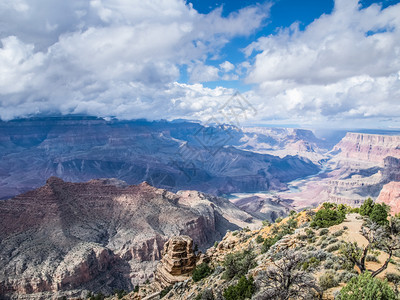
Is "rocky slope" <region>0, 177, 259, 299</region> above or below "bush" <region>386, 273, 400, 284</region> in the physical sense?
below

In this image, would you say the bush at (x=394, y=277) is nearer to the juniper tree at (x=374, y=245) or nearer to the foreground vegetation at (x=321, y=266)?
the foreground vegetation at (x=321, y=266)

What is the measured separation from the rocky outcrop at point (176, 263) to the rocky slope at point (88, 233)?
34.3 m

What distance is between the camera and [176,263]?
3372cm

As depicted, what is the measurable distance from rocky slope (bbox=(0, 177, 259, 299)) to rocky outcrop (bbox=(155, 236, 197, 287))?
34.3 meters

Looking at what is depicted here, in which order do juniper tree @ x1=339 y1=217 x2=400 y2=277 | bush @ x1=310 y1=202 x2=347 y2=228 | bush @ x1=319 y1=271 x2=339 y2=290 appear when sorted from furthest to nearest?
bush @ x1=310 y1=202 x2=347 y2=228, juniper tree @ x1=339 y1=217 x2=400 y2=277, bush @ x1=319 y1=271 x2=339 y2=290

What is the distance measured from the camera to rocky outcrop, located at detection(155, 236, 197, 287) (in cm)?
3338

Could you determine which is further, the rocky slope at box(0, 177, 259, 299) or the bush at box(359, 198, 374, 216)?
the rocky slope at box(0, 177, 259, 299)

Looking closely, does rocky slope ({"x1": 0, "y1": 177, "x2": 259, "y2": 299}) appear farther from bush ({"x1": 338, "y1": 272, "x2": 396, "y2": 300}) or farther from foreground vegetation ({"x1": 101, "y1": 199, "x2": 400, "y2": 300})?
bush ({"x1": 338, "y1": 272, "x2": 396, "y2": 300})

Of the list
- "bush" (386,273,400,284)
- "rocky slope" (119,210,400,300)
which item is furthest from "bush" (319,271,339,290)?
"bush" (386,273,400,284)

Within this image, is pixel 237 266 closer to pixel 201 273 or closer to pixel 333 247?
pixel 333 247

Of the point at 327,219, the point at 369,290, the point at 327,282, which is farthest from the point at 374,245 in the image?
the point at 369,290

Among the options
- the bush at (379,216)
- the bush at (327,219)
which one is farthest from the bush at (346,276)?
the bush at (379,216)

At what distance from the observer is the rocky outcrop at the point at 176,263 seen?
1314 inches

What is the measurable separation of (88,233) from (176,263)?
51725 mm
